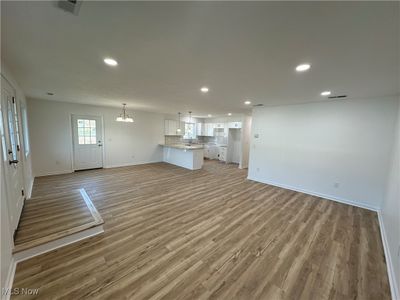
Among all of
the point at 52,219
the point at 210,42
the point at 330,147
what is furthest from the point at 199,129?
the point at 210,42

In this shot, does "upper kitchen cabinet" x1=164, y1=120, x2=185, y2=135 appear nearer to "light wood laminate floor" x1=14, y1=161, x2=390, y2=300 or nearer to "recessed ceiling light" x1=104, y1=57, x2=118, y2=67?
"light wood laminate floor" x1=14, y1=161, x2=390, y2=300

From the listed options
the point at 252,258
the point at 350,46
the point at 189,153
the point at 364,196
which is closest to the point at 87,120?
the point at 189,153

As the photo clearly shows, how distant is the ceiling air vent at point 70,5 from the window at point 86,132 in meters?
5.70

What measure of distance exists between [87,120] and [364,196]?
8372mm

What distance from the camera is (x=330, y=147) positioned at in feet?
12.8

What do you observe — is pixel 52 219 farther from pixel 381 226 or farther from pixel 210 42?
pixel 381 226

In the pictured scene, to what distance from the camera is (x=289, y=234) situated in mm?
2555

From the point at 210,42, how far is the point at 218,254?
7.98 ft

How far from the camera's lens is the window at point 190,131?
9.20 metres

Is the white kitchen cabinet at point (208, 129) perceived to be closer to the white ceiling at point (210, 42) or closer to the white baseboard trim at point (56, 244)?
the white ceiling at point (210, 42)

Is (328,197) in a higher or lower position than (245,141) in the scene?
lower

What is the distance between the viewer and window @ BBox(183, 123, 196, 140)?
9.20 metres

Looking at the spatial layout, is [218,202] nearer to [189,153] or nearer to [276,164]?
[276,164]

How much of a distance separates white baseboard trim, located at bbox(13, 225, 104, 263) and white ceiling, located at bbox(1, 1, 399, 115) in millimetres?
2317
